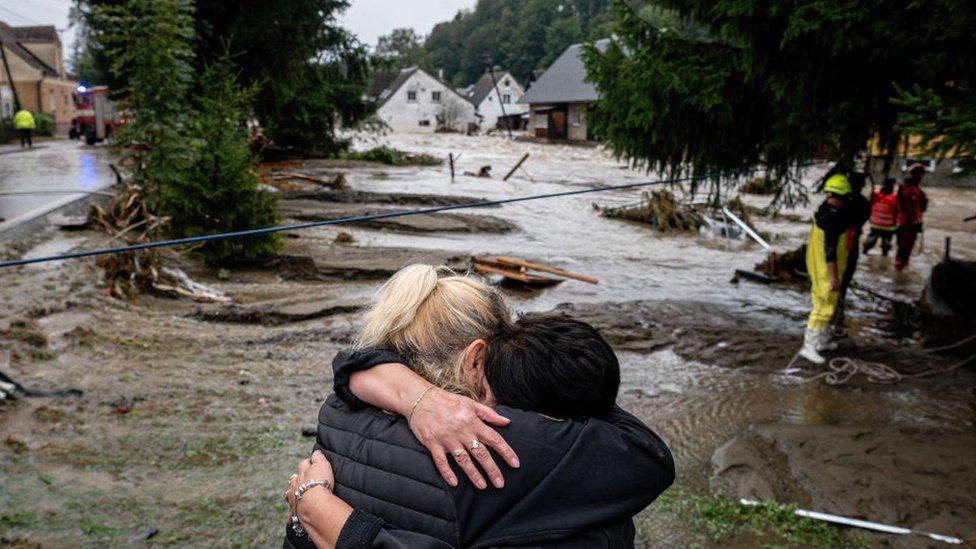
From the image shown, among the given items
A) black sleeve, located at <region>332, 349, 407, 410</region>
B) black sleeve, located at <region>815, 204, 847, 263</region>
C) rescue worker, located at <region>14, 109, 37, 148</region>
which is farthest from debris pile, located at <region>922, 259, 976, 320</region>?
rescue worker, located at <region>14, 109, 37, 148</region>

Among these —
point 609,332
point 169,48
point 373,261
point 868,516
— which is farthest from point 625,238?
point 868,516

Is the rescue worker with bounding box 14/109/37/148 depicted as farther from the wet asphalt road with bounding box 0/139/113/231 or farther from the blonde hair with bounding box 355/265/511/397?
the blonde hair with bounding box 355/265/511/397

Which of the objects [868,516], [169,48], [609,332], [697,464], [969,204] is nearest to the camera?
[868,516]

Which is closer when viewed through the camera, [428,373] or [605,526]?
[605,526]

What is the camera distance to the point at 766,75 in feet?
24.6

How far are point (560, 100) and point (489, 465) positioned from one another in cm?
6600

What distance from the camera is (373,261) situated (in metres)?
12.0

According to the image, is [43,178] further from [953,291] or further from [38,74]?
[38,74]

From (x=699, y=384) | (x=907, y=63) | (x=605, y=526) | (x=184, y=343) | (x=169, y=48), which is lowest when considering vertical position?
(x=699, y=384)

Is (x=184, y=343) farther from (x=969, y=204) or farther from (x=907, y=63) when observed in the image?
(x=969, y=204)

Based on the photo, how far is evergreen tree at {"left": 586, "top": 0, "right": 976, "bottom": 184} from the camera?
5840 mm

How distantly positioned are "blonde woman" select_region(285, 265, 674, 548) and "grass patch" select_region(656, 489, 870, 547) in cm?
289

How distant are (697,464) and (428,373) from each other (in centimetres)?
419

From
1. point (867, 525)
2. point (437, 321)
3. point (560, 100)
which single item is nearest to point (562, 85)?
point (560, 100)
